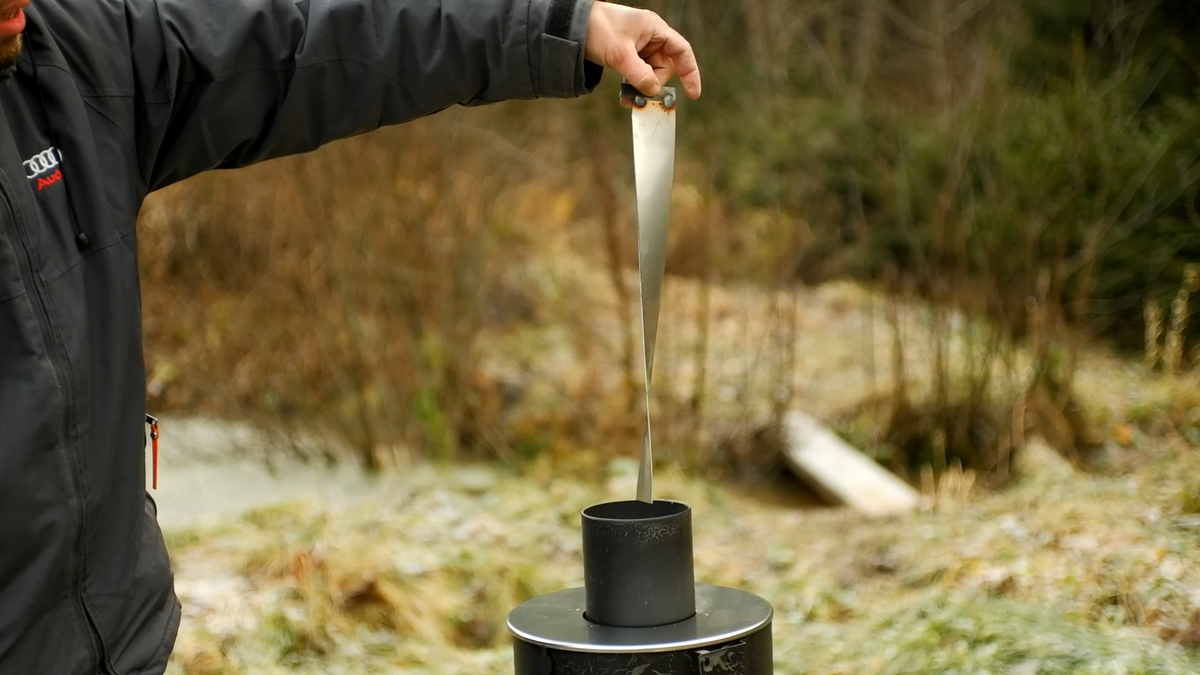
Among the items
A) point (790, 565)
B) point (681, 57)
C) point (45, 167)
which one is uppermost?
point (681, 57)

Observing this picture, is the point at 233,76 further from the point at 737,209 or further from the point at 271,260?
the point at 737,209

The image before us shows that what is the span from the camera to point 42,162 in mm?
1739

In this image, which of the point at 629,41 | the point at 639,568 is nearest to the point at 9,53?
the point at 629,41

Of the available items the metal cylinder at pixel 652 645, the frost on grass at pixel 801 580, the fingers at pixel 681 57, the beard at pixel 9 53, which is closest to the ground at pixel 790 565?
the frost on grass at pixel 801 580

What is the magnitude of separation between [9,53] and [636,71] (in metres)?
0.86

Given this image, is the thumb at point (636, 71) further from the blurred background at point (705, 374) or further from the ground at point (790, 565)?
the blurred background at point (705, 374)

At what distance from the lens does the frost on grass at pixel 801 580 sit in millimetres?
3256

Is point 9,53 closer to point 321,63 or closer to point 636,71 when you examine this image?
point 321,63

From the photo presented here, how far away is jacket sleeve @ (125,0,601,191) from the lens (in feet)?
6.34

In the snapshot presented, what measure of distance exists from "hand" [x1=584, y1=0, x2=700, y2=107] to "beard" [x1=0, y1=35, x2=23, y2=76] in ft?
2.60

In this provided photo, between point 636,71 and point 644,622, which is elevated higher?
point 636,71

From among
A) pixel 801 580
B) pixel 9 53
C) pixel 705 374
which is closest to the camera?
pixel 9 53

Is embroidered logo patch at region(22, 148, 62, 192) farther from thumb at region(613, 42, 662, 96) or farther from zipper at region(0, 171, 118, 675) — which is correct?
thumb at region(613, 42, 662, 96)

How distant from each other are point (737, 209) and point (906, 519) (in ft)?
15.5
